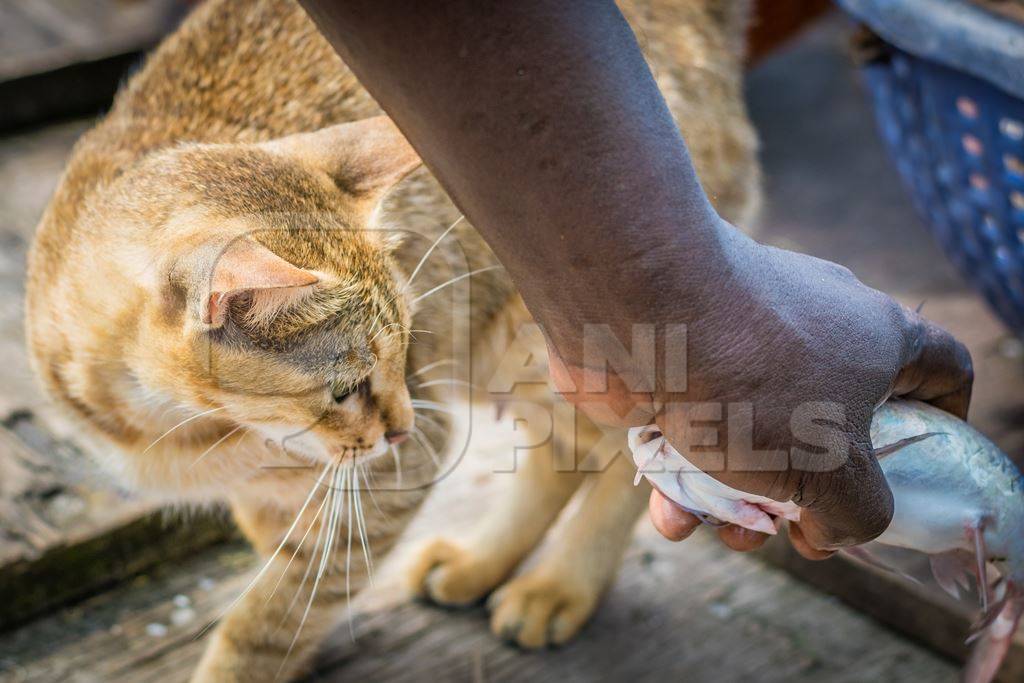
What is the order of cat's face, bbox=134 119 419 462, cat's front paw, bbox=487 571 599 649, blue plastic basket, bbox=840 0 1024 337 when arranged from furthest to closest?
1. cat's front paw, bbox=487 571 599 649
2. blue plastic basket, bbox=840 0 1024 337
3. cat's face, bbox=134 119 419 462

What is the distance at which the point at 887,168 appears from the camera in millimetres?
3887

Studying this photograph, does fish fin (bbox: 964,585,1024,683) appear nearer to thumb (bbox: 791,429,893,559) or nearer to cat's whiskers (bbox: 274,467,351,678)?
thumb (bbox: 791,429,893,559)

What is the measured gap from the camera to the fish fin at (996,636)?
1.31 metres

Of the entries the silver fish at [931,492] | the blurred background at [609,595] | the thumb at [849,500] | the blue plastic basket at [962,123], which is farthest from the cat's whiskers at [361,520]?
the blue plastic basket at [962,123]

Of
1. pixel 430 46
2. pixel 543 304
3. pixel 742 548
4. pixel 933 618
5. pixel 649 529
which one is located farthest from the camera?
pixel 649 529

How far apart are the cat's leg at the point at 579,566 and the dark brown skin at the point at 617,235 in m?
0.87

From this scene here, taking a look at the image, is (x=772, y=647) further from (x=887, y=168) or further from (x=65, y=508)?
(x=887, y=168)

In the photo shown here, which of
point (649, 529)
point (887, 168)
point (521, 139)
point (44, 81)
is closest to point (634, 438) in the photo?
point (521, 139)

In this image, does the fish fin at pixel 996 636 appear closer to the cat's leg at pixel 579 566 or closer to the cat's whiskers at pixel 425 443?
the cat's leg at pixel 579 566

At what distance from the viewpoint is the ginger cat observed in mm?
1328

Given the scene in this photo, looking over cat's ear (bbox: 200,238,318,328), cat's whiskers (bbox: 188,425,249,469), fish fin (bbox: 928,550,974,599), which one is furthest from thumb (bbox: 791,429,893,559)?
cat's whiskers (bbox: 188,425,249,469)

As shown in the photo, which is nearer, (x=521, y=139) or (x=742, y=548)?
(x=521, y=139)

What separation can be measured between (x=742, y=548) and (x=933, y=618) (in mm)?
763

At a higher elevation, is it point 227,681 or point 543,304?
point 543,304
